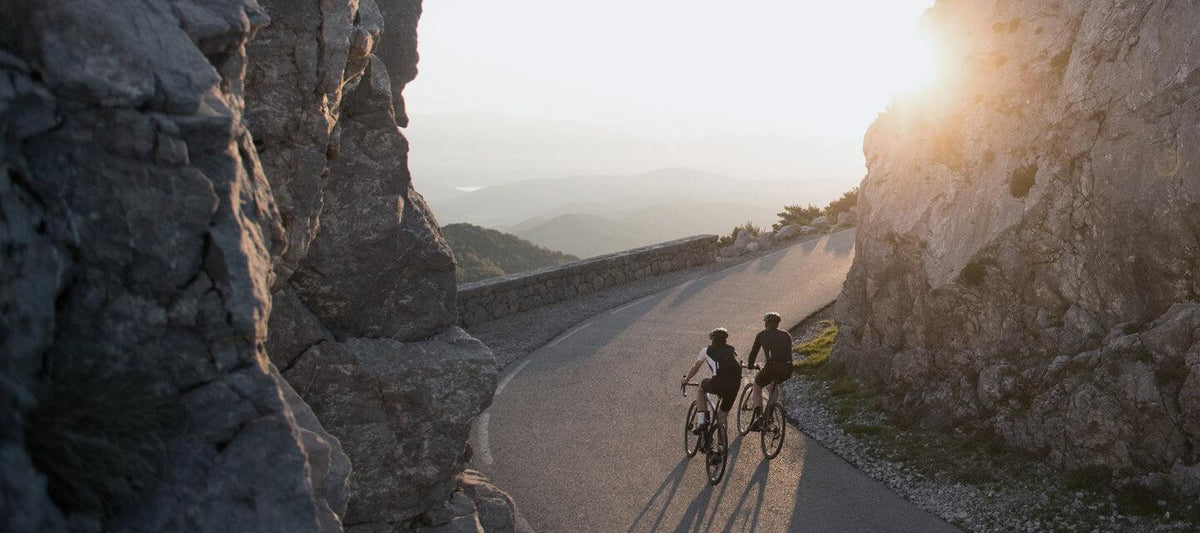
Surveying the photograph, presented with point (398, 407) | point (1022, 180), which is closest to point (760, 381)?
point (1022, 180)

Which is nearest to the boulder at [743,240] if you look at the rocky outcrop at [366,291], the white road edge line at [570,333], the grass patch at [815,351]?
the white road edge line at [570,333]

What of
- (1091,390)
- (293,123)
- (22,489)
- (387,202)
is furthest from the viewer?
(1091,390)

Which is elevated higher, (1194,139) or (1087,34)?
(1087,34)

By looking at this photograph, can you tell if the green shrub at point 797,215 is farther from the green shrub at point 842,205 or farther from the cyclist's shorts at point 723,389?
the cyclist's shorts at point 723,389

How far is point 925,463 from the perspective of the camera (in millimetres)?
12055

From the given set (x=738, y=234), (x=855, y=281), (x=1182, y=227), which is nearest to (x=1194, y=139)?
(x=1182, y=227)

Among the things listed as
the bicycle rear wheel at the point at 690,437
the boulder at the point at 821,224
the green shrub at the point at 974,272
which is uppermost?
the boulder at the point at 821,224

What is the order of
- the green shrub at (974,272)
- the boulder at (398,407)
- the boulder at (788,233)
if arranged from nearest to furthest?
1. the boulder at (398,407)
2. the green shrub at (974,272)
3. the boulder at (788,233)

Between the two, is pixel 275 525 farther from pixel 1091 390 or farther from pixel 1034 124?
pixel 1034 124

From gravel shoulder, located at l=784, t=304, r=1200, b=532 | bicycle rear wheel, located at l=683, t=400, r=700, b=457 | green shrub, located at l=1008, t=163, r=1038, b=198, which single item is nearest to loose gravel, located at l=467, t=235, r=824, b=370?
bicycle rear wheel, located at l=683, t=400, r=700, b=457

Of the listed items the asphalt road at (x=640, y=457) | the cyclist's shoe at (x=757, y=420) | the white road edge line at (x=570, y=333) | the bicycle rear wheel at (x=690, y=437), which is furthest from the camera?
the white road edge line at (x=570, y=333)

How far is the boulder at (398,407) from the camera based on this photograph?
7.68 meters

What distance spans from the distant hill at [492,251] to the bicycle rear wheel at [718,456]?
35.7 meters

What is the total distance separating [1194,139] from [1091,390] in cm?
324
